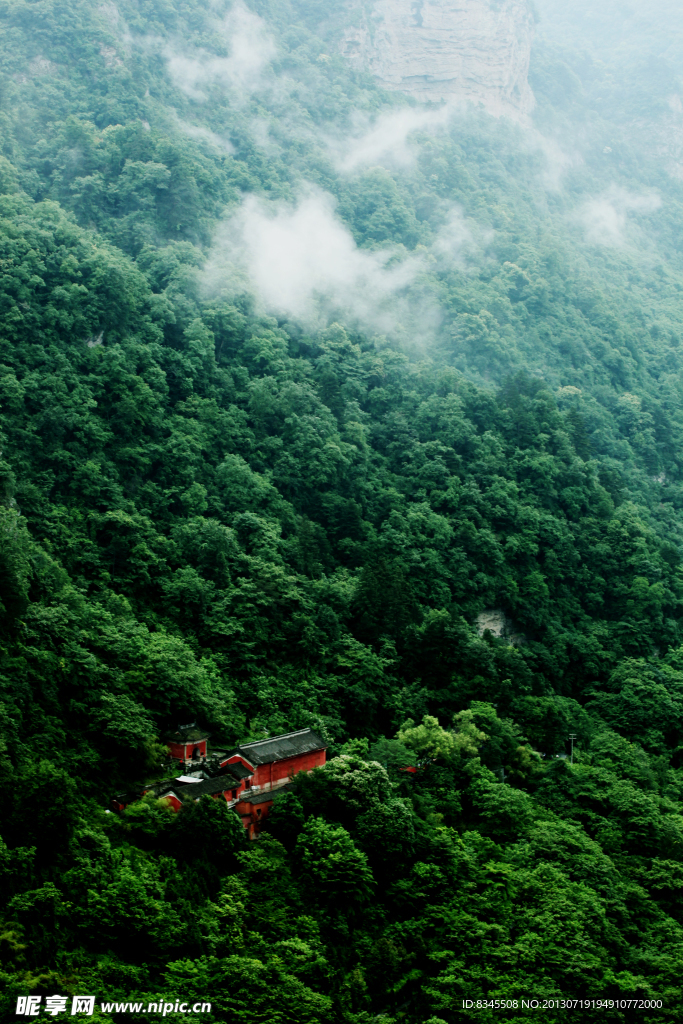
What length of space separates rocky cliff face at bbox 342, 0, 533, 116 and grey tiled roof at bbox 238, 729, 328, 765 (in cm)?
7357

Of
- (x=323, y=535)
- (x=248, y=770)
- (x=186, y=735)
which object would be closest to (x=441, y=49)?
(x=323, y=535)

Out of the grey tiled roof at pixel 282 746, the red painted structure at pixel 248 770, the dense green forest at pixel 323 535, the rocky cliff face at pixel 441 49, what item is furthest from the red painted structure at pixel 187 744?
the rocky cliff face at pixel 441 49

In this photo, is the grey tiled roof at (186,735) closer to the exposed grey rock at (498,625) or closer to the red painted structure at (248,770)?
the red painted structure at (248,770)

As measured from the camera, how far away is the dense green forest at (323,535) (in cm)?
2530

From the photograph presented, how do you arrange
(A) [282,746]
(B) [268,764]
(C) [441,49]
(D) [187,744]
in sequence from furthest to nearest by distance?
(C) [441,49]
(A) [282,746]
(D) [187,744]
(B) [268,764]

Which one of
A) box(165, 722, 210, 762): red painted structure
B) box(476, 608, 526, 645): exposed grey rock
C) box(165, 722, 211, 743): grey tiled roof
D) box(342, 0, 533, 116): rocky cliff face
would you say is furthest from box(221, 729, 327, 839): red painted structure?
box(342, 0, 533, 116): rocky cliff face

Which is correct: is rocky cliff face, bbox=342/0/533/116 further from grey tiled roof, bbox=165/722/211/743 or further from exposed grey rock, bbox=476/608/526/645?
grey tiled roof, bbox=165/722/211/743

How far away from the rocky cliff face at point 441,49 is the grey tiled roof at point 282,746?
73569 millimetres

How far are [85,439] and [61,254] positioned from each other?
37.4 ft

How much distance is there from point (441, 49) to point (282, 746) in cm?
8068

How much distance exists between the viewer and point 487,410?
54625 millimetres

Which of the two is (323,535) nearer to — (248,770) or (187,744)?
(187,744)

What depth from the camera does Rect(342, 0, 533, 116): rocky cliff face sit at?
8981 centimetres

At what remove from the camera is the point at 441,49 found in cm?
9194
